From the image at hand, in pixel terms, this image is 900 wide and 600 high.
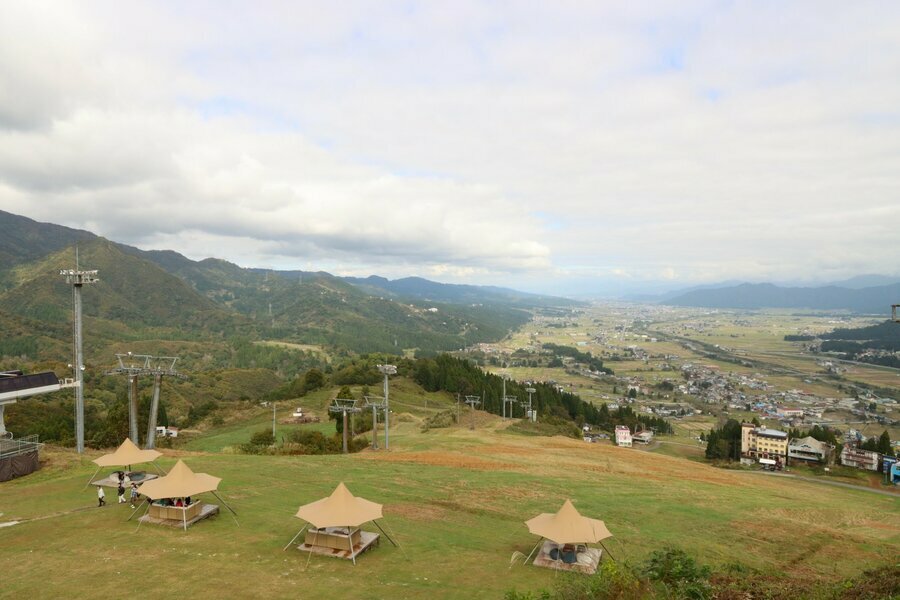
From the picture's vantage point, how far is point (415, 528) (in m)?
21.4

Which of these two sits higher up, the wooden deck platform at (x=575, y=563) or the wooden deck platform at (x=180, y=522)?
the wooden deck platform at (x=180, y=522)

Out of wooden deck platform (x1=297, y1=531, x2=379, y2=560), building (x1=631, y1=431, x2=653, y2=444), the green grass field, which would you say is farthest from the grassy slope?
building (x1=631, y1=431, x2=653, y2=444)

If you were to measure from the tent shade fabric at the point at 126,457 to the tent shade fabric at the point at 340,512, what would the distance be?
12.0 metres

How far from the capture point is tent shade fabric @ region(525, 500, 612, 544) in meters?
17.6

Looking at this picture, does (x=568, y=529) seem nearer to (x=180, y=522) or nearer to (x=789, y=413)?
(x=180, y=522)

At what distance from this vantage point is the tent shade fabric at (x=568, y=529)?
17609mm

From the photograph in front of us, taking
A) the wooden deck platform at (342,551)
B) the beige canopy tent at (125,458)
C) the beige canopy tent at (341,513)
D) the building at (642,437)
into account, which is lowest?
the building at (642,437)

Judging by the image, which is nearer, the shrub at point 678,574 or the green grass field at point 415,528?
the shrub at point 678,574

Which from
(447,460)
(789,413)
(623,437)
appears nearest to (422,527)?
(447,460)

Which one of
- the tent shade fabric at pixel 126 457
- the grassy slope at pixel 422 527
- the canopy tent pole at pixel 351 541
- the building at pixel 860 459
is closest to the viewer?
the grassy slope at pixel 422 527

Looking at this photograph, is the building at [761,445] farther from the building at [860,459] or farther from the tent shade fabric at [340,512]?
the tent shade fabric at [340,512]

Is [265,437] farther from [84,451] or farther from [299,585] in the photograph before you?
[299,585]

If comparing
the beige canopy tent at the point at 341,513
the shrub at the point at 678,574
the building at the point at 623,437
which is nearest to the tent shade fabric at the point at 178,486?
the beige canopy tent at the point at 341,513

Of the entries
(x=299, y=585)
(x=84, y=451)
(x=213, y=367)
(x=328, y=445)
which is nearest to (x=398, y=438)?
(x=328, y=445)
